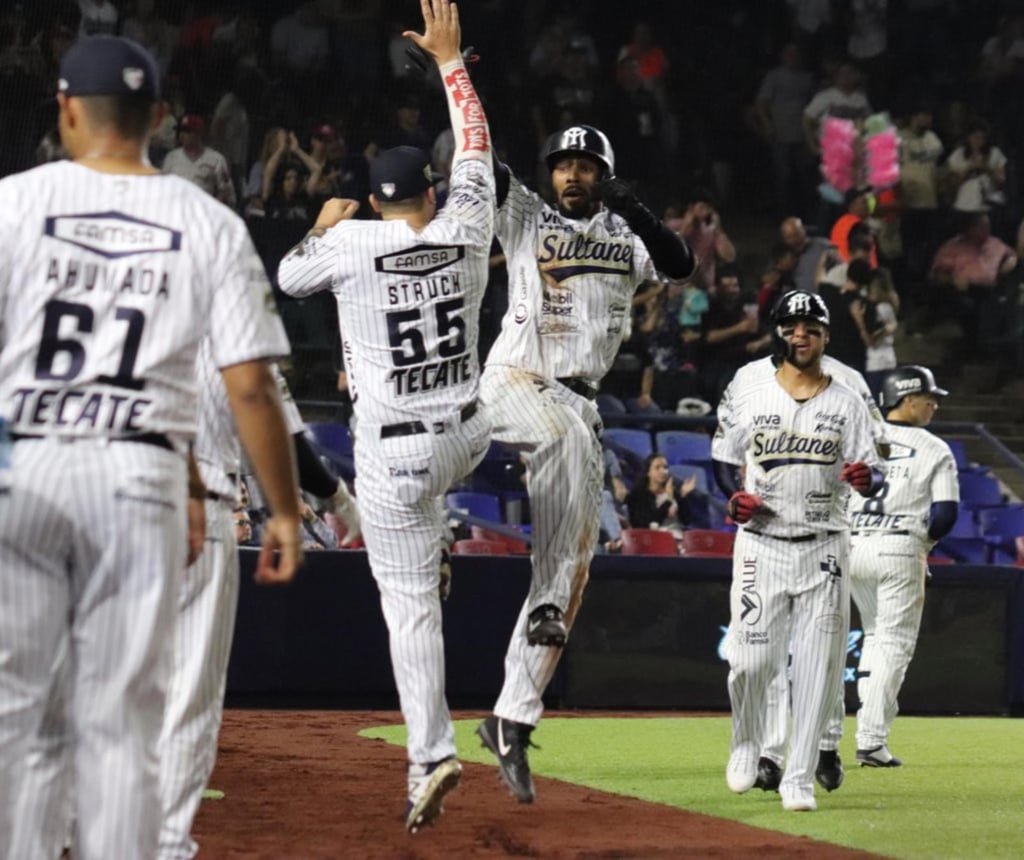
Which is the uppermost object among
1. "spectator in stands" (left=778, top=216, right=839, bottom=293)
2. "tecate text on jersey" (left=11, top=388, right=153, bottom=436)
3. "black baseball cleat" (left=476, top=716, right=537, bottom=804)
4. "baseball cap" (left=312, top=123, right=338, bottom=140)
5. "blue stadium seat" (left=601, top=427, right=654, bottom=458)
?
"baseball cap" (left=312, top=123, right=338, bottom=140)

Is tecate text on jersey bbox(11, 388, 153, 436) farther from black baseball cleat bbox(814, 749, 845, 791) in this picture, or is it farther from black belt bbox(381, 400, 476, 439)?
black baseball cleat bbox(814, 749, 845, 791)

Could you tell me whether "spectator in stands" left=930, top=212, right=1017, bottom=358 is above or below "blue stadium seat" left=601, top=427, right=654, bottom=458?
above

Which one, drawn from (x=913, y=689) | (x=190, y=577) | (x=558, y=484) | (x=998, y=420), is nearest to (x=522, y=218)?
(x=558, y=484)

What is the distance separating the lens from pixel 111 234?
3.97 m

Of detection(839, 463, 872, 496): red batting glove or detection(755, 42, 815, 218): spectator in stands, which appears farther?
detection(755, 42, 815, 218): spectator in stands

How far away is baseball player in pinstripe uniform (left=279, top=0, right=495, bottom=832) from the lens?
6.78m

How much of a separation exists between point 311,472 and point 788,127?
15.5m

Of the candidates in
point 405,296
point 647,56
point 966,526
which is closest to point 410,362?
point 405,296

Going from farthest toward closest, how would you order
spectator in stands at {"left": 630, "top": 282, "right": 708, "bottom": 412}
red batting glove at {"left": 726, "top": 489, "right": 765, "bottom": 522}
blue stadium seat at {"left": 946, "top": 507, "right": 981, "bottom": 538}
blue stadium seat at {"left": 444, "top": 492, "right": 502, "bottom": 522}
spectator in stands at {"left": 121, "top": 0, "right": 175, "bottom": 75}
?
spectator in stands at {"left": 121, "top": 0, "right": 175, "bottom": 75} < spectator in stands at {"left": 630, "top": 282, "right": 708, "bottom": 412} < blue stadium seat at {"left": 946, "top": 507, "right": 981, "bottom": 538} < blue stadium seat at {"left": 444, "top": 492, "right": 502, "bottom": 522} < red batting glove at {"left": 726, "top": 489, "right": 765, "bottom": 522}

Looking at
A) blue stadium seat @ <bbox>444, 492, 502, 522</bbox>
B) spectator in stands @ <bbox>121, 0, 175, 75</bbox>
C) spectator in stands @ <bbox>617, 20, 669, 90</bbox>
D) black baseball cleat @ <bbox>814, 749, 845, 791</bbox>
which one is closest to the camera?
black baseball cleat @ <bbox>814, 749, 845, 791</bbox>

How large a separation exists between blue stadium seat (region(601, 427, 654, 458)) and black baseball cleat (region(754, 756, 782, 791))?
23.7 feet

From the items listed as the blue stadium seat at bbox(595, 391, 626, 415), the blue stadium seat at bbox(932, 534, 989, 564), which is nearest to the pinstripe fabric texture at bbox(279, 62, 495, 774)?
the blue stadium seat at bbox(595, 391, 626, 415)

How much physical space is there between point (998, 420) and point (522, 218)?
12.7 m

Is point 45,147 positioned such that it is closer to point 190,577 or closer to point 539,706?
point 539,706
